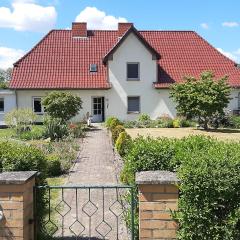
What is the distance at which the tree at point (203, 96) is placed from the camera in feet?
96.3

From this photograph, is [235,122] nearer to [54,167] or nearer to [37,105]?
[37,105]

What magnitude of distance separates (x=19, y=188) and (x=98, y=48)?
33392 mm

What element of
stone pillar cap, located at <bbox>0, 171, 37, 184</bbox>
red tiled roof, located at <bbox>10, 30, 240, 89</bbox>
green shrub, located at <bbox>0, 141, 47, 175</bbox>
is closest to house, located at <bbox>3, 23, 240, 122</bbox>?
red tiled roof, located at <bbox>10, 30, 240, 89</bbox>

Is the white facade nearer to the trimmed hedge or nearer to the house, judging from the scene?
the house

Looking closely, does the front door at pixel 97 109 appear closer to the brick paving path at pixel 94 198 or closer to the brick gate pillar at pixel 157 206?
the brick paving path at pixel 94 198

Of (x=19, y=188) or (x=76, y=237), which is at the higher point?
(x=19, y=188)

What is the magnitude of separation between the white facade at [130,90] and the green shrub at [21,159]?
28841 millimetres

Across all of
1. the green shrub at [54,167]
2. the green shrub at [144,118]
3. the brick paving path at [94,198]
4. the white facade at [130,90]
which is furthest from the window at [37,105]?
the green shrub at [54,167]

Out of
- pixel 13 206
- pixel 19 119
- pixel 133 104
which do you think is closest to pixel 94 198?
pixel 13 206

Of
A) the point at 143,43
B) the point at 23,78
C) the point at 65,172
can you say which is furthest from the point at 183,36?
the point at 65,172

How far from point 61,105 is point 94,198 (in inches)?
740

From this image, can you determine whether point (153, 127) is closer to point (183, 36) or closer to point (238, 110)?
point (238, 110)

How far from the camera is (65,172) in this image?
14516mm

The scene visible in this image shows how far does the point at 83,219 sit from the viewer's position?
827 cm
